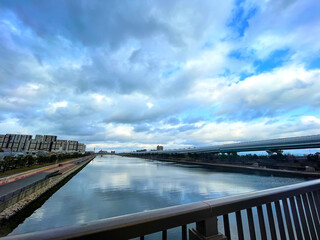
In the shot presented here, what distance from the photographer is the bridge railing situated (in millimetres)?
781

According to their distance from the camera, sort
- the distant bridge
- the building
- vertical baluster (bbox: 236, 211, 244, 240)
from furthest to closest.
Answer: the building → the distant bridge → vertical baluster (bbox: 236, 211, 244, 240)

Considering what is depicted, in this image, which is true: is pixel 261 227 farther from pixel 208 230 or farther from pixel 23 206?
pixel 23 206

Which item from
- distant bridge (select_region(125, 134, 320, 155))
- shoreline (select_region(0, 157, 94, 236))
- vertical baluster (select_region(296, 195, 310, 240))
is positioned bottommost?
shoreline (select_region(0, 157, 94, 236))

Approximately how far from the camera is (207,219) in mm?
1032

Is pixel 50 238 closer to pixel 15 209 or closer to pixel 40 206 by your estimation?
pixel 15 209

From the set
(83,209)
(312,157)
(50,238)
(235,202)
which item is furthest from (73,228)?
(312,157)

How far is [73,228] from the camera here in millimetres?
767

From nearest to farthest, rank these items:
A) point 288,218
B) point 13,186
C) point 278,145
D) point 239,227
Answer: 1. point 239,227
2. point 288,218
3. point 13,186
4. point 278,145

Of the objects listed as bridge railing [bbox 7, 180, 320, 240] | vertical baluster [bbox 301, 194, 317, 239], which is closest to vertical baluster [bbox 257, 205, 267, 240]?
bridge railing [bbox 7, 180, 320, 240]

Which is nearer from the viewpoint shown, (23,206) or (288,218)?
(288,218)

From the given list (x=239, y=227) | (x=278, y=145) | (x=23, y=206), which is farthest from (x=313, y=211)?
(x=278, y=145)

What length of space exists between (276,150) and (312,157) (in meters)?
9.38

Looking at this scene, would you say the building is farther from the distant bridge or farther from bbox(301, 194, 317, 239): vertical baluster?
bbox(301, 194, 317, 239): vertical baluster

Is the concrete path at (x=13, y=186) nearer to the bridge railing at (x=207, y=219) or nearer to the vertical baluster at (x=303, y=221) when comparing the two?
the bridge railing at (x=207, y=219)
